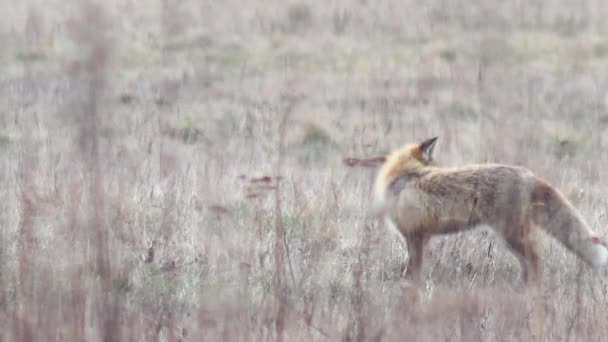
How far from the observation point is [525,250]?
4.33m

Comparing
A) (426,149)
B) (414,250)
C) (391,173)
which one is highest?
(426,149)

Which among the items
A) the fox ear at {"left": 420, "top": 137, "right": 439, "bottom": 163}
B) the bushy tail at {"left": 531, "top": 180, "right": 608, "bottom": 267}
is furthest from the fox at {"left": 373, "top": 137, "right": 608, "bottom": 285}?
the fox ear at {"left": 420, "top": 137, "right": 439, "bottom": 163}

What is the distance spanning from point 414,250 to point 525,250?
560mm

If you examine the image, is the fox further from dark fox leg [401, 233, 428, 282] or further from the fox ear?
the fox ear

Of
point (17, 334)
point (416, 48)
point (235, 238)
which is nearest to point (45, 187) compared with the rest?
point (235, 238)

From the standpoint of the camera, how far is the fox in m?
4.34

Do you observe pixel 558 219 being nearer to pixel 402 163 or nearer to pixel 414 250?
pixel 414 250

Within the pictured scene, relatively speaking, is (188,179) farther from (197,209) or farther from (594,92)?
(594,92)

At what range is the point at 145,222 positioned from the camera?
483 centimetres

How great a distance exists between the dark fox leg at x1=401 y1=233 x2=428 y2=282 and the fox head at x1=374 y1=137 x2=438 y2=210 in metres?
0.34

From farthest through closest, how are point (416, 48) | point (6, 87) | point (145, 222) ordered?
point (416, 48) → point (6, 87) → point (145, 222)

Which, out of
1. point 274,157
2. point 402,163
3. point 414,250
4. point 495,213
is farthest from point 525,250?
point 274,157

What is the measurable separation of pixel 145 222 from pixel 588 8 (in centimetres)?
1304

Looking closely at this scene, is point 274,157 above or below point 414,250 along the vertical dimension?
above
